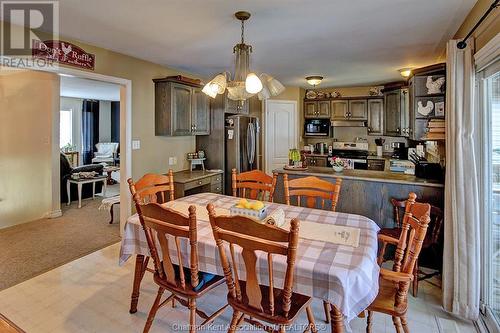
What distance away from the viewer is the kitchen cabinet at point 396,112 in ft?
16.7

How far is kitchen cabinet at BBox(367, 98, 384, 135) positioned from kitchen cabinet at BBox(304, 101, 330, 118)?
843 mm

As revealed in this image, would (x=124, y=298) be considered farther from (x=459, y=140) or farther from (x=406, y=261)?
(x=459, y=140)

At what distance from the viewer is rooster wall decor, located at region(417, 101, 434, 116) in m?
3.13

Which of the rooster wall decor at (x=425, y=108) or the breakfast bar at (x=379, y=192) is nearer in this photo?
the breakfast bar at (x=379, y=192)

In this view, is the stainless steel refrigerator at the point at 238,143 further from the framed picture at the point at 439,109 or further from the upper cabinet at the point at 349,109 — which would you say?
the framed picture at the point at 439,109

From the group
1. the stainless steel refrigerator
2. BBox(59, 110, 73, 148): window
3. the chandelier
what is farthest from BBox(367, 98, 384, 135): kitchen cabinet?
BBox(59, 110, 73, 148): window

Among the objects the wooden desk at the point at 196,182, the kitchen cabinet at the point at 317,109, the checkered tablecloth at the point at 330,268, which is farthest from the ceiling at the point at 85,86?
the checkered tablecloth at the point at 330,268

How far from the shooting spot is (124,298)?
8.30ft

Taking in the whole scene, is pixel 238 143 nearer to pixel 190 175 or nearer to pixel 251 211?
pixel 190 175

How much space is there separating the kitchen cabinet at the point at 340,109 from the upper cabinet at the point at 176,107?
10.0 ft

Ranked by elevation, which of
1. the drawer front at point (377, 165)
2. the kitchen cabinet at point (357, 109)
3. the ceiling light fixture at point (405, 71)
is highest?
the ceiling light fixture at point (405, 71)

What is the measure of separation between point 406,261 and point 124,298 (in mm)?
2196

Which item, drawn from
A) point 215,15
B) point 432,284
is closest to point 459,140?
point 432,284

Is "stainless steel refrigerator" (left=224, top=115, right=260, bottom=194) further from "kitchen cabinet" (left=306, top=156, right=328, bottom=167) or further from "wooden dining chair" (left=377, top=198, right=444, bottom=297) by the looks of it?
"wooden dining chair" (left=377, top=198, right=444, bottom=297)
